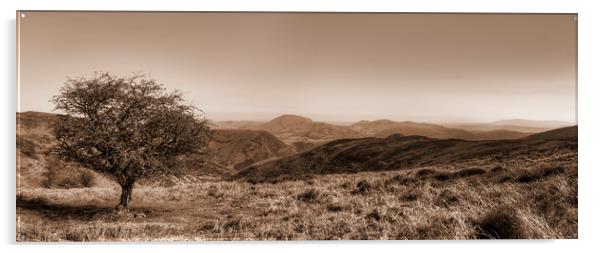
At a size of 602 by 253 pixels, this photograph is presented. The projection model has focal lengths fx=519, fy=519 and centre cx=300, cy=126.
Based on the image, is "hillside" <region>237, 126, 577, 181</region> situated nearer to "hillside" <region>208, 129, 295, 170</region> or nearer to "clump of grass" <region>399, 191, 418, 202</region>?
"hillside" <region>208, 129, 295, 170</region>

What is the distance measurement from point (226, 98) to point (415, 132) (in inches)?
98.2

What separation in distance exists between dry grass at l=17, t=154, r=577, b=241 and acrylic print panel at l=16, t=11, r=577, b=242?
0.06 feet

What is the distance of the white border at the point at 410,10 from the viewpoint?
6.52 meters

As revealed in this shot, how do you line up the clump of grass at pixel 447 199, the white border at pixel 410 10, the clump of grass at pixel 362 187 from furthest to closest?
the clump of grass at pixel 362 187 < the clump of grass at pixel 447 199 < the white border at pixel 410 10

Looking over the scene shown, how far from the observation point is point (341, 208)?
684 cm

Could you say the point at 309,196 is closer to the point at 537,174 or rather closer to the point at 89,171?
the point at 89,171

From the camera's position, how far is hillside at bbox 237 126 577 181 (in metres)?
6.70

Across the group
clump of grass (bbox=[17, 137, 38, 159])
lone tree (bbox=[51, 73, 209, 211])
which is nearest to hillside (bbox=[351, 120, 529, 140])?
lone tree (bbox=[51, 73, 209, 211])

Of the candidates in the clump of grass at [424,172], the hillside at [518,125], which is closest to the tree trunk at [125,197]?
the clump of grass at [424,172]

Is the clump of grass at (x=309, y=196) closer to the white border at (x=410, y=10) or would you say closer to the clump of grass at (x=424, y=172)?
the white border at (x=410, y=10)

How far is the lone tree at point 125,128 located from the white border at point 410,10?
2.45 feet

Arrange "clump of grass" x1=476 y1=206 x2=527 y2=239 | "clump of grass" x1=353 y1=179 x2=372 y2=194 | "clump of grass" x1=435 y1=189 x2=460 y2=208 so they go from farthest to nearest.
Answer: "clump of grass" x1=353 y1=179 x2=372 y2=194 → "clump of grass" x1=435 y1=189 x2=460 y2=208 → "clump of grass" x1=476 y1=206 x2=527 y2=239

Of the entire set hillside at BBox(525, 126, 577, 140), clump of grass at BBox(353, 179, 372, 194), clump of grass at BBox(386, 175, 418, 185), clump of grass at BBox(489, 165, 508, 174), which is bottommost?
clump of grass at BBox(353, 179, 372, 194)
